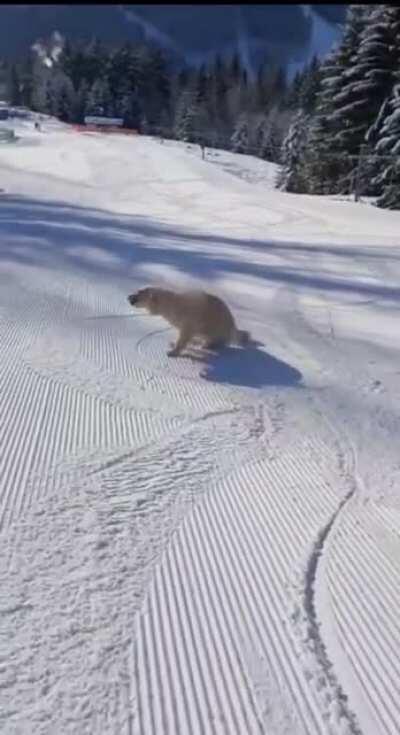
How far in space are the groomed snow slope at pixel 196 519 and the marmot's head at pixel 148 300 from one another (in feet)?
0.74

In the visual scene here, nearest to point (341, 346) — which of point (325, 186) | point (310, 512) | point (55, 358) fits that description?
point (55, 358)

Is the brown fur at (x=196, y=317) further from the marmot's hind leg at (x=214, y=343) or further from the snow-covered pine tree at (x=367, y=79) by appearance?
the snow-covered pine tree at (x=367, y=79)

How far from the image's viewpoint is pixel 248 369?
4.61 m

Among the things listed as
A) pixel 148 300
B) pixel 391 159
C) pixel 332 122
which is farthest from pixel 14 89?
pixel 148 300

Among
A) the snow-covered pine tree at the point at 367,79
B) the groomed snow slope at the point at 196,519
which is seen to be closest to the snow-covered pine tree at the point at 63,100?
the snow-covered pine tree at the point at 367,79

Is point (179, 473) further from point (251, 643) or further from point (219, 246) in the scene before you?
point (219, 246)

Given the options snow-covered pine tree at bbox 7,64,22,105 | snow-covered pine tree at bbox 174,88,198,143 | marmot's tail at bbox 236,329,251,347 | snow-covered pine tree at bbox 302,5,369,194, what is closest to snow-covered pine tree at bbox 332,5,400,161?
snow-covered pine tree at bbox 302,5,369,194

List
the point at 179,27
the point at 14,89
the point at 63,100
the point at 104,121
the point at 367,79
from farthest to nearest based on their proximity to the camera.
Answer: the point at 179,27
the point at 14,89
the point at 63,100
the point at 104,121
the point at 367,79

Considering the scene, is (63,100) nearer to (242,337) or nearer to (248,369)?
(242,337)

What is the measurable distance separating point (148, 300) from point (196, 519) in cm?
265

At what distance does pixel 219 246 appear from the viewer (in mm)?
9523

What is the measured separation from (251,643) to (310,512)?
89 centimetres

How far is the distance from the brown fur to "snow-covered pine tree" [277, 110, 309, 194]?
22714 millimetres

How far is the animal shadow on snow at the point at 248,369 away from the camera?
439 cm
